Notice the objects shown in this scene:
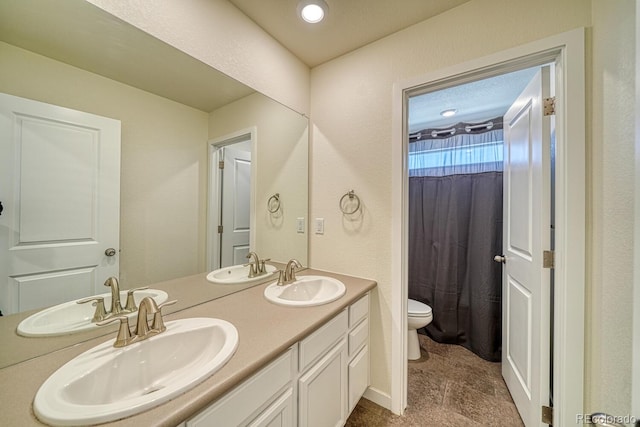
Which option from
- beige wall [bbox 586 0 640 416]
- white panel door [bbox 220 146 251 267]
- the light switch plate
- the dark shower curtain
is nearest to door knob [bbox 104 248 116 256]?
white panel door [bbox 220 146 251 267]

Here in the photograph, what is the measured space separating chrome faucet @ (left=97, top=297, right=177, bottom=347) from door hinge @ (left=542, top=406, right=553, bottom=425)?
1814 mm

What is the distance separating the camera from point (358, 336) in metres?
1.42

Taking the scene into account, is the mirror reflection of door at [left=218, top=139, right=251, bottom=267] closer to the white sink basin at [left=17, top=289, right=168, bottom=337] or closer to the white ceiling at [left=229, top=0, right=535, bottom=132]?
the white sink basin at [left=17, top=289, right=168, bottom=337]

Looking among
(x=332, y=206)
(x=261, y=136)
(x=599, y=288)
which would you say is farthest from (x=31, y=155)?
(x=599, y=288)

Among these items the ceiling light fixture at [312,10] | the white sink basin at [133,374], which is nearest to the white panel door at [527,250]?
the ceiling light fixture at [312,10]

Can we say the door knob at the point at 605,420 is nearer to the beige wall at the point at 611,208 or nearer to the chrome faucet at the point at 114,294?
the beige wall at the point at 611,208

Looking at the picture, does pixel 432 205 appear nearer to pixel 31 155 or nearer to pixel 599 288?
pixel 599 288

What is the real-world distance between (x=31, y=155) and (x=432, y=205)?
274 cm

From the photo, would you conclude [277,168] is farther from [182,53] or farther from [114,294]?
[114,294]

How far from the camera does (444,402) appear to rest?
1565 mm

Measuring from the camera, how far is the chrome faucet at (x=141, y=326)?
79 cm

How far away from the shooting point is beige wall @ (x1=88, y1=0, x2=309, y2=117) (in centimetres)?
100

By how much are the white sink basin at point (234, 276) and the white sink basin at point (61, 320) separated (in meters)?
0.45

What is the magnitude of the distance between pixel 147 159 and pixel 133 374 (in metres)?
0.81
